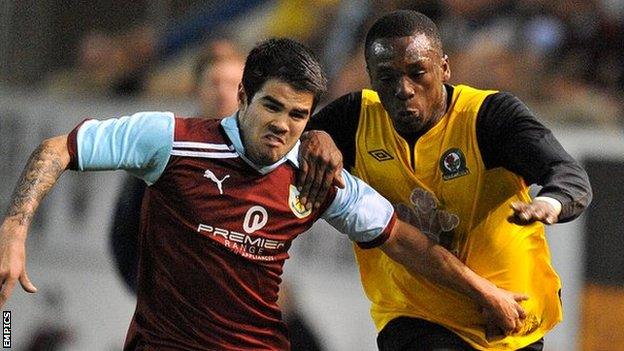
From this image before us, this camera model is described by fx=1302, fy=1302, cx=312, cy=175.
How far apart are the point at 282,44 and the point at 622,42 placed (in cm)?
470

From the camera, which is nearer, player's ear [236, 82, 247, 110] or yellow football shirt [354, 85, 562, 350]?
player's ear [236, 82, 247, 110]

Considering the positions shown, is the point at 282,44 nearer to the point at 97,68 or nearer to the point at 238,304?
the point at 238,304

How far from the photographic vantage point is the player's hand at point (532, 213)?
3508 mm

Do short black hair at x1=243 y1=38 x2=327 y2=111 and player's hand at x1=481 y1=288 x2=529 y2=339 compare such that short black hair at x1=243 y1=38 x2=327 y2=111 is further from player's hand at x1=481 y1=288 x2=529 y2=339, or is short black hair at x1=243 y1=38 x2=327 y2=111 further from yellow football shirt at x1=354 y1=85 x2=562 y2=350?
player's hand at x1=481 y1=288 x2=529 y2=339

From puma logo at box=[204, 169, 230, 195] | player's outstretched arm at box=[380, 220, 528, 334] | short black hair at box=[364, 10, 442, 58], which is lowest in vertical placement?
player's outstretched arm at box=[380, 220, 528, 334]

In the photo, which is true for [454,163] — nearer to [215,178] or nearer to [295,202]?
[295,202]

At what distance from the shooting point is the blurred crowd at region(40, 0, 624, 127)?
8117 mm

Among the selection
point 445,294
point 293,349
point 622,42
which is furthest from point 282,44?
point 622,42

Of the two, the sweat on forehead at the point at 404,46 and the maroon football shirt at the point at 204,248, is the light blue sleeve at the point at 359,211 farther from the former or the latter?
the sweat on forehead at the point at 404,46

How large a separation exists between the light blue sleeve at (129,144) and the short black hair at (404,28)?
77 cm

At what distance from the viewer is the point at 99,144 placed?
3.70 meters

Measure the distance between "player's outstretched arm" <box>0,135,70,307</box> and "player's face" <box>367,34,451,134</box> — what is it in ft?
3.37

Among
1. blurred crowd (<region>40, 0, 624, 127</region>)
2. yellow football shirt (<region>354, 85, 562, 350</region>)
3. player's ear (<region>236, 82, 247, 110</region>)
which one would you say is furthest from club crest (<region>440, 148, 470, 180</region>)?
blurred crowd (<region>40, 0, 624, 127</region>)

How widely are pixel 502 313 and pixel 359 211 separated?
0.57 meters
